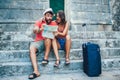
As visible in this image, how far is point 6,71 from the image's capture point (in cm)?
479

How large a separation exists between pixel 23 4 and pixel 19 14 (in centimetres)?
46

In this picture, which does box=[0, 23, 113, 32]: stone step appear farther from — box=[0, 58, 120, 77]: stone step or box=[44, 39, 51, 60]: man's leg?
box=[44, 39, 51, 60]: man's leg

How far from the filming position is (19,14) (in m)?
8.38

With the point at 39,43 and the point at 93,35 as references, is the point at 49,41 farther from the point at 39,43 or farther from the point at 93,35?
the point at 93,35

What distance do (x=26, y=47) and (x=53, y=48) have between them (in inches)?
42.8

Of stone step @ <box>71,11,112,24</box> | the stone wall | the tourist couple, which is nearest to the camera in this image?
the tourist couple

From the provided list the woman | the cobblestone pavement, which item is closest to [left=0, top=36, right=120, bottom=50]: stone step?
the woman

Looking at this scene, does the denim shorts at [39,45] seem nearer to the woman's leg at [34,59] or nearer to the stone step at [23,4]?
the woman's leg at [34,59]

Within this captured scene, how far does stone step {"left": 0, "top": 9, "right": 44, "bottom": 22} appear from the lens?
8.28 m

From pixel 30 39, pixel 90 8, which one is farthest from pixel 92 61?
pixel 90 8

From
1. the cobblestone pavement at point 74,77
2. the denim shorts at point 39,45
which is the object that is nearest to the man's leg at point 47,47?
the denim shorts at point 39,45

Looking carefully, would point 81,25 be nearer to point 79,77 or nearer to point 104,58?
point 104,58

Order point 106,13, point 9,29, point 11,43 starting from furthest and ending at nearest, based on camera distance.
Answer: point 106,13, point 9,29, point 11,43

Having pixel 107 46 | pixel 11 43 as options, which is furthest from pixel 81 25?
pixel 11 43
